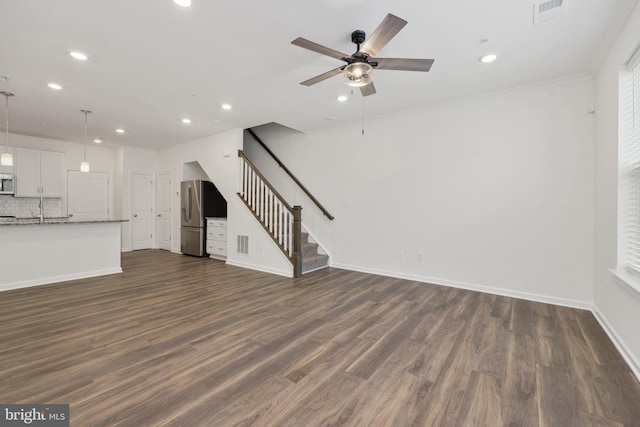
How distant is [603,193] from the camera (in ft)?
9.84

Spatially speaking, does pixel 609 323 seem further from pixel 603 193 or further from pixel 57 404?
pixel 57 404

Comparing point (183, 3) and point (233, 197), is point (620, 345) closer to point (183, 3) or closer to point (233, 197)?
point (183, 3)

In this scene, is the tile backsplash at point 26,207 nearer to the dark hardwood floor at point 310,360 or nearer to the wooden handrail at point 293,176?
the dark hardwood floor at point 310,360

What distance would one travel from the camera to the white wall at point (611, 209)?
2268 mm

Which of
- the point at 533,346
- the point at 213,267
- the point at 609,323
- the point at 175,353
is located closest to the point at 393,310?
the point at 533,346

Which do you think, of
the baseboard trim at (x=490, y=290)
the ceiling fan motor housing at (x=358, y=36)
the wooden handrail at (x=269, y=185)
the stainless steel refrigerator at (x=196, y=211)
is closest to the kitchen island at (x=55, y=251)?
the stainless steel refrigerator at (x=196, y=211)

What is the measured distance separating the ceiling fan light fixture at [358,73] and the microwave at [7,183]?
24.7ft

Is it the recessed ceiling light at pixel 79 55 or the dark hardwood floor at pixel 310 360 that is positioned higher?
the recessed ceiling light at pixel 79 55

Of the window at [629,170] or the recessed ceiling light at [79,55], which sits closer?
the window at [629,170]

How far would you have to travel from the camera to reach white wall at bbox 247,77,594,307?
11.4ft

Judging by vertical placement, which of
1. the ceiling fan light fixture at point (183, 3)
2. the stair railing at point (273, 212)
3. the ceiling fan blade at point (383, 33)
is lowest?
the stair railing at point (273, 212)

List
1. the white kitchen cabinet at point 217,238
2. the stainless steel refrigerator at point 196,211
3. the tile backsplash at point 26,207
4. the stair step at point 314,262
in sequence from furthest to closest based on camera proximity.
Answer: the stainless steel refrigerator at point 196,211 → the white kitchen cabinet at point 217,238 → the tile backsplash at point 26,207 → the stair step at point 314,262

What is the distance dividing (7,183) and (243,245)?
5.15 m

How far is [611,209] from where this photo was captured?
276cm
